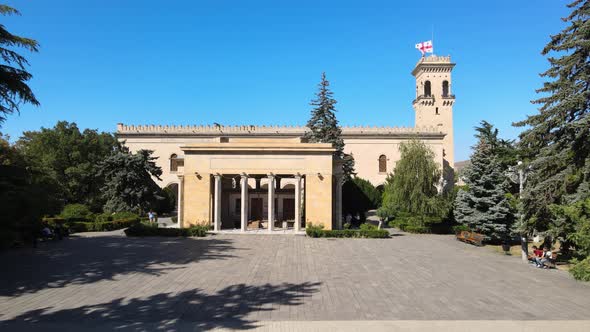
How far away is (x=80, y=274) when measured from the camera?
538 inches

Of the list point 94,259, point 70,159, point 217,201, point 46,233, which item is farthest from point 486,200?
point 70,159

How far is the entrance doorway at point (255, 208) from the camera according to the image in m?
33.8

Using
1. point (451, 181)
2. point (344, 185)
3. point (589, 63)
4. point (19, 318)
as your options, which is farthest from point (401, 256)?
point (451, 181)

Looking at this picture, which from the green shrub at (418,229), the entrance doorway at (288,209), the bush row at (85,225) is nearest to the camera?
the bush row at (85,225)

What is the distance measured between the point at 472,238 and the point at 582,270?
34.3 feet

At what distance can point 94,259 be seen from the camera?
16.6 m

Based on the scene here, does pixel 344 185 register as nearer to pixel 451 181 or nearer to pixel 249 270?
pixel 451 181

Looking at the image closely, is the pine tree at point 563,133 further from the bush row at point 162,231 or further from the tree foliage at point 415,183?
the bush row at point 162,231

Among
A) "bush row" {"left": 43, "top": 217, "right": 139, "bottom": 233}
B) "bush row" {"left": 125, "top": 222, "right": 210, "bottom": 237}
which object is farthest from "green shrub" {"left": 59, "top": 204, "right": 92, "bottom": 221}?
"bush row" {"left": 125, "top": 222, "right": 210, "bottom": 237}

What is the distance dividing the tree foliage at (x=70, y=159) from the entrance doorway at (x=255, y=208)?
57.4 feet

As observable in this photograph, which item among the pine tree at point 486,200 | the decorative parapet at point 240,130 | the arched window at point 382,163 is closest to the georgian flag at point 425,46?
the decorative parapet at point 240,130

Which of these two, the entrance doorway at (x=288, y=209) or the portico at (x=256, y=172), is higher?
the portico at (x=256, y=172)

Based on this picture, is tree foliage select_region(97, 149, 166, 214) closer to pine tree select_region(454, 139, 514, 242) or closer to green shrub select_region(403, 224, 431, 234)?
green shrub select_region(403, 224, 431, 234)

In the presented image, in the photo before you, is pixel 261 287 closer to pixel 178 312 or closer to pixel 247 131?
pixel 178 312
